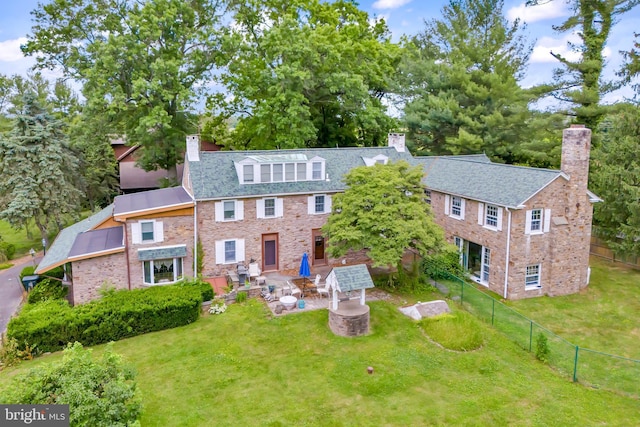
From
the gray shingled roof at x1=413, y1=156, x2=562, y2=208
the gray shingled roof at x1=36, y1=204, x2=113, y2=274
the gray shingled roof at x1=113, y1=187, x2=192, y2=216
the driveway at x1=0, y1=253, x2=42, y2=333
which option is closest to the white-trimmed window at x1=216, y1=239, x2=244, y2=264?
the gray shingled roof at x1=113, y1=187, x2=192, y2=216

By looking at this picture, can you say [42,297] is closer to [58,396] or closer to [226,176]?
[226,176]

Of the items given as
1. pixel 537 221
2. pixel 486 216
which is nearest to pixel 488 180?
pixel 486 216

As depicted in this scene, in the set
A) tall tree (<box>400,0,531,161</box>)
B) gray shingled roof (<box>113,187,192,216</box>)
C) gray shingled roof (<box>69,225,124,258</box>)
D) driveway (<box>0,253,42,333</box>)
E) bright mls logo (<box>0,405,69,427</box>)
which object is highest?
tall tree (<box>400,0,531,161</box>)

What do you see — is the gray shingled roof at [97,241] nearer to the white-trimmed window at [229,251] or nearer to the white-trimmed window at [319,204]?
the white-trimmed window at [229,251]

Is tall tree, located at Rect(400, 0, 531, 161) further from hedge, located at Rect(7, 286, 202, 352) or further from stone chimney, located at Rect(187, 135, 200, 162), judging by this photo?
hedge, located at Rect(7, 286, 202, 352)

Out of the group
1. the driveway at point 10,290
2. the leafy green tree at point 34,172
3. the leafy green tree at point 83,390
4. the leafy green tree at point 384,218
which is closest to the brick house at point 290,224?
the leafy green tree at point 384,218

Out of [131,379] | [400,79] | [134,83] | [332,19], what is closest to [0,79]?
[134,83]
